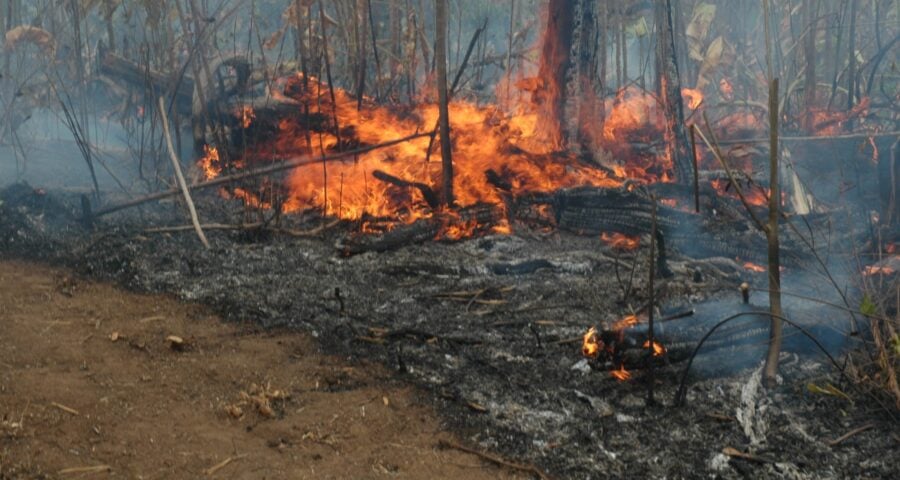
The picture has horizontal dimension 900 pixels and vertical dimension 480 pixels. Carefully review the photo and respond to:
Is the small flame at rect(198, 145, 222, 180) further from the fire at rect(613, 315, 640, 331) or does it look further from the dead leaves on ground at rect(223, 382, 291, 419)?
the fire at rect(613, 315, 640, 331)

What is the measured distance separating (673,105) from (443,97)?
12.9 feet

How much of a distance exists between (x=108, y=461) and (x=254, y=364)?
1.37 meters

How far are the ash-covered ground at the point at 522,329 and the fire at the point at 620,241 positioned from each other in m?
0.19

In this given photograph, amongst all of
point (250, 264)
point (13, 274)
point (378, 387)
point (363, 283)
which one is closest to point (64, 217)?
point (13, 274)

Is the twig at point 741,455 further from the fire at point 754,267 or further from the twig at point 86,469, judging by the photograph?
the fire at point 754,267

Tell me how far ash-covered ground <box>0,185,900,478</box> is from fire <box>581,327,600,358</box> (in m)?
0.07

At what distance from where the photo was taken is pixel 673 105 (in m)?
10.6

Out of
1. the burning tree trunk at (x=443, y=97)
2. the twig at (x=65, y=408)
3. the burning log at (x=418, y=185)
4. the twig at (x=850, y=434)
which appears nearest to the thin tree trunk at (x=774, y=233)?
the twig at (x=850, y=434)

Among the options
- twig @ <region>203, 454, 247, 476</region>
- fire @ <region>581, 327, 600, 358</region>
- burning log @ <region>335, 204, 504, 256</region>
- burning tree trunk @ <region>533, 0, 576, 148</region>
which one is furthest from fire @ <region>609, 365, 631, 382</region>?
burning tree trunk @ <region>533, 0, 576, 148</region>

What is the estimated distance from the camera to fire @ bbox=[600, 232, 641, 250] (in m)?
8.10

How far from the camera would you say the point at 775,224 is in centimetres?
375

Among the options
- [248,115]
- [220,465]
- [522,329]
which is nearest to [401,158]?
[248,115]

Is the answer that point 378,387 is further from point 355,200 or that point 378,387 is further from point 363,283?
point 355,200

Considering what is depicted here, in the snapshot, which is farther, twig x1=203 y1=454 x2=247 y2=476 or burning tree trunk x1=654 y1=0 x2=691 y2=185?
burning tree trunk x1=654 y1=0 x2=691 y2=185
